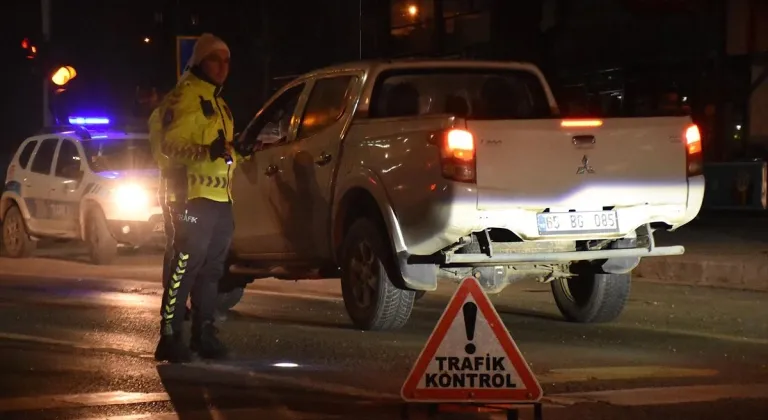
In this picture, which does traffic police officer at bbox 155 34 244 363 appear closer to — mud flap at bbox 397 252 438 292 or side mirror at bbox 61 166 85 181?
mud flap at bbox 397 252 438 292

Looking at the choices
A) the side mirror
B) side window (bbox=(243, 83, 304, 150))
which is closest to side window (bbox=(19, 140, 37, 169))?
the side mirror

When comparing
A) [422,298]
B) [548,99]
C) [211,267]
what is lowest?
[422,298]

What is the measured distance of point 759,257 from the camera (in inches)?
526

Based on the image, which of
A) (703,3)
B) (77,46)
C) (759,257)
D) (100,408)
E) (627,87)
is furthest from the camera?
(77,46)

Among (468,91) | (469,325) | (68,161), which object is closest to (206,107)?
(469,325)

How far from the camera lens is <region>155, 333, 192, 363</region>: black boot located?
25.2 ft

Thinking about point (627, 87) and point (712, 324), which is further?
point (627, 87)

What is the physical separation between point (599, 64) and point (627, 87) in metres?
1.10

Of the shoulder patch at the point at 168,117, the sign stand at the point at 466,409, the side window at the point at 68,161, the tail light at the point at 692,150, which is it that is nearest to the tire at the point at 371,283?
the shoulder patch at the point at 168,117

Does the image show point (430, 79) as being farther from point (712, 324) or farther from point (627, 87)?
point (627, 87)

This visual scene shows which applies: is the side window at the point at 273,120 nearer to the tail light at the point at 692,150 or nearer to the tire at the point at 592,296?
the tire at the point at 592,296

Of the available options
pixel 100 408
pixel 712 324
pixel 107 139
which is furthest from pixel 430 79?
pixel 107 139

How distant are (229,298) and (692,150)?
4040mm

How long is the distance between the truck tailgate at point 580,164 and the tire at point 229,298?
10.6ft
